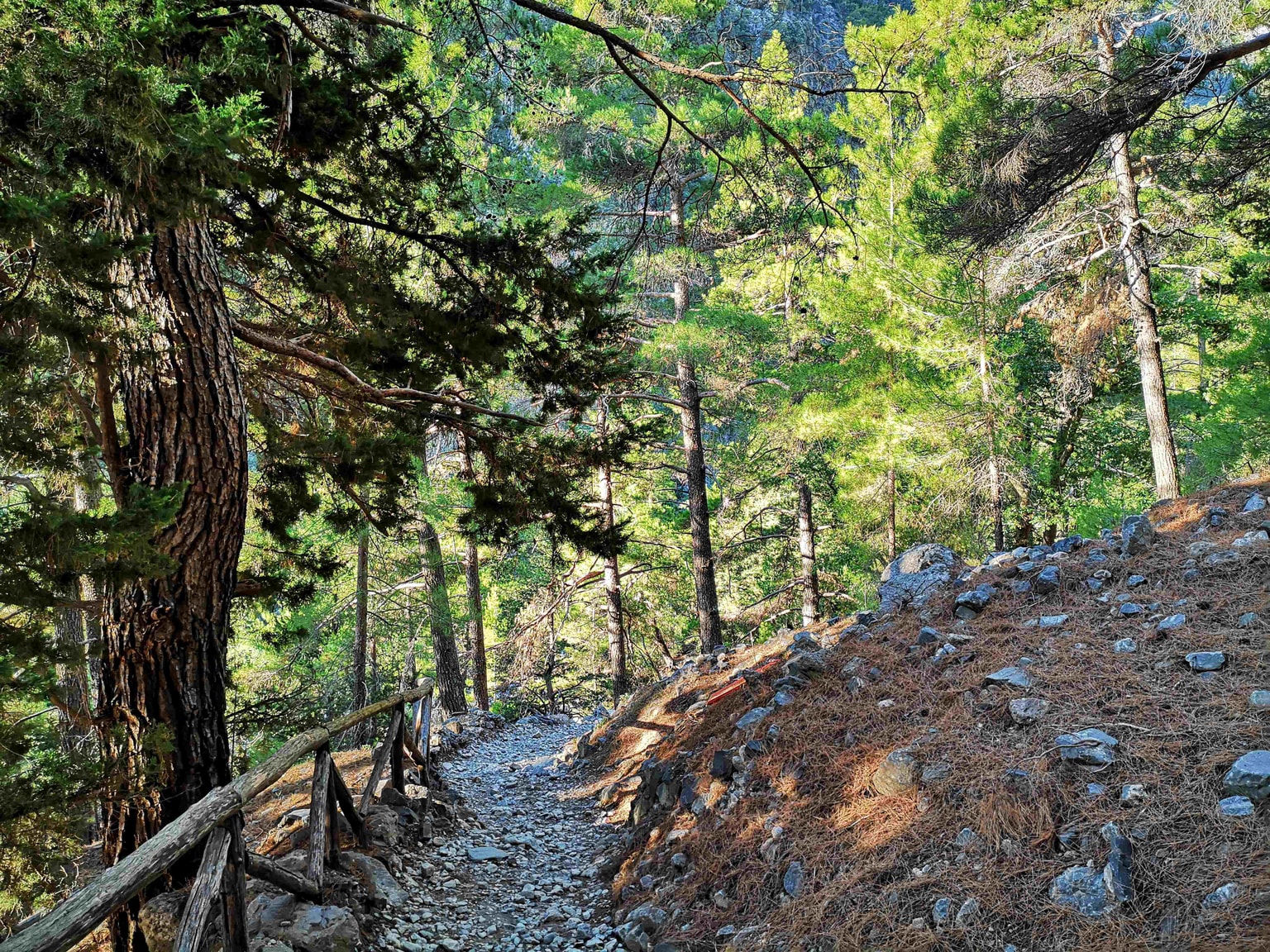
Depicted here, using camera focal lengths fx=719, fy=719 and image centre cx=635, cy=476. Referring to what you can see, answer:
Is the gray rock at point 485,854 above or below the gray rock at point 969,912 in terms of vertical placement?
below

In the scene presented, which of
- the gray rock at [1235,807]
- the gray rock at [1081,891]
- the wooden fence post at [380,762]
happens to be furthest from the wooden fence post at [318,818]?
the gray rock at [1235,807]

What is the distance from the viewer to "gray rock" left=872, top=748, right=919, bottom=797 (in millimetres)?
4254

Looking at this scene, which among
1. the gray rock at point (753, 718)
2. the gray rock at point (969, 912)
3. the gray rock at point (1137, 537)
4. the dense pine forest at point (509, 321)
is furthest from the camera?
the gray rock at point (753, 718)

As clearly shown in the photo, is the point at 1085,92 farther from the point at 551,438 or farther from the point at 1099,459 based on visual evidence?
the point at 1099,459

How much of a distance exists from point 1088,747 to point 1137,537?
3.18m

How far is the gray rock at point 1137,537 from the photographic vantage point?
19.6 ft

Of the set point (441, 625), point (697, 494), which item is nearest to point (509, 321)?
point (697, 494)

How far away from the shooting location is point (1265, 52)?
11.3 meters

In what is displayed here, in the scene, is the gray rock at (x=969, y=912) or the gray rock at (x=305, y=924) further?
the gray rock at (x=305, y=924)

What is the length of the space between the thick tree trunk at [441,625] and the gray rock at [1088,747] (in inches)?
363

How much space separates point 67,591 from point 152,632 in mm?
1053

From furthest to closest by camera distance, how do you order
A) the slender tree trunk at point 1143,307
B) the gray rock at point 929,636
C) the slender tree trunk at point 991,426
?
the slender tree trunk at point 991,426 < the slender tree trunk at point 1143,307 < the gray rock at point 929,636

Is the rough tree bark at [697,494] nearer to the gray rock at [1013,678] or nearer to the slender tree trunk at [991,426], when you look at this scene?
the slender tree trunk at [991,426]

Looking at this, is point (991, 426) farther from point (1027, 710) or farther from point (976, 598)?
point (1027, 710)
